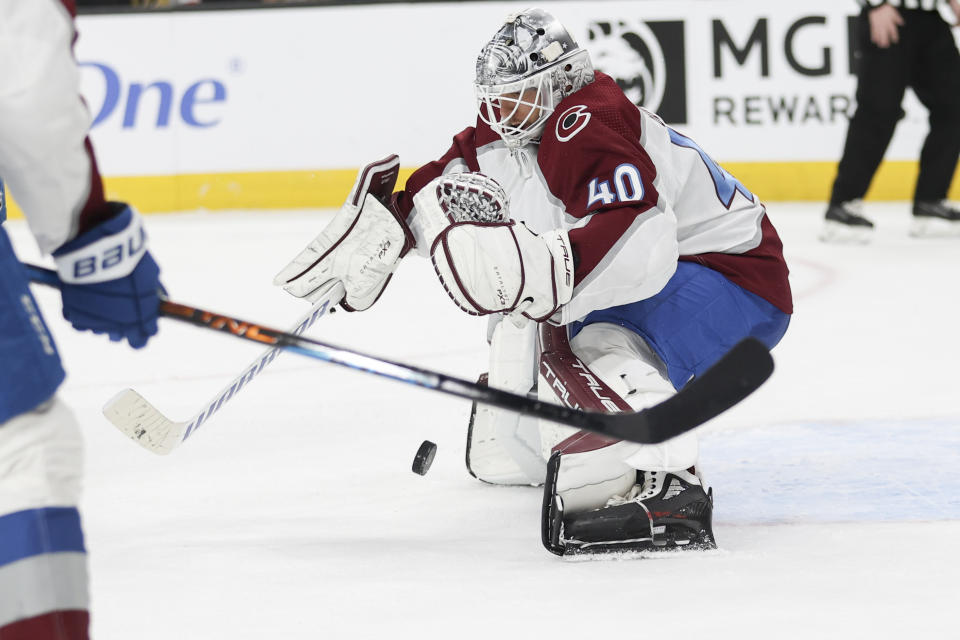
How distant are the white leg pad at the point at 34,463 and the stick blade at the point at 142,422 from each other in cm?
72

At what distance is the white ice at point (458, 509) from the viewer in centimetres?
166

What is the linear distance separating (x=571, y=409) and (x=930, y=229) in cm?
388

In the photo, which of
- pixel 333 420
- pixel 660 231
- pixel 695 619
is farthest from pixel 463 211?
pixel 333 420

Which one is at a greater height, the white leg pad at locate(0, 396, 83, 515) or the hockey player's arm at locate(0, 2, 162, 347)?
the hockey player's arm at locate(0, 2, 162, 347)

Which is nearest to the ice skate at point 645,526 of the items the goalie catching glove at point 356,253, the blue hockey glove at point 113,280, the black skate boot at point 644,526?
the black skate boot at point 644,526

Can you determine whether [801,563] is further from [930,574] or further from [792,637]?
[792,637]

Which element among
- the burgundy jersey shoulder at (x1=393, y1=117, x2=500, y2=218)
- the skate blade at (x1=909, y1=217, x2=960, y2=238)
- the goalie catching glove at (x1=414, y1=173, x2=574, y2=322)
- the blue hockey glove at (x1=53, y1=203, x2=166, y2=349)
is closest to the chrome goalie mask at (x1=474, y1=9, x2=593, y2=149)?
the burgundy jersey shoulder at (x1=393, y1=117, x2=500, y2=218)

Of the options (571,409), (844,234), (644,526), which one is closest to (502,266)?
(571,409)

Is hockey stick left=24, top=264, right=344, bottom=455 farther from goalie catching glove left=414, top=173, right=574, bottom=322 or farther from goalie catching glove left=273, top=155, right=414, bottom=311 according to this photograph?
goalie catching glove left=414, top=173, right=574, bottom=322

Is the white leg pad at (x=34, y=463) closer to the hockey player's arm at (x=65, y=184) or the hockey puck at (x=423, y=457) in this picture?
the hockey player's arm at (x=65, y=184)

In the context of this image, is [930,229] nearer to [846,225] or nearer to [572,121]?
[846,225]

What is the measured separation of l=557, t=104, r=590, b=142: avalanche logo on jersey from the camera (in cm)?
194

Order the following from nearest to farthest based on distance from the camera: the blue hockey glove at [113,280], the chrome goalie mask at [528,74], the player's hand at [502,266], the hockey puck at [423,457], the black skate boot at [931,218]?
the blue hockey glove at [113,280] → the player's hand at [502,266] → the chrome goalie mask at [528,74] → the hockey puck at [423,457] → the black skate boot at [931,218]

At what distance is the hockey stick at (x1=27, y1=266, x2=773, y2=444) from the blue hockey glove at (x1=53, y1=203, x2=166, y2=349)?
0.18 ft
